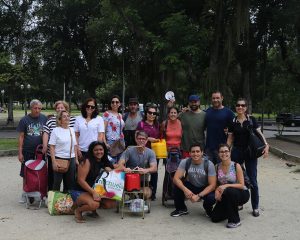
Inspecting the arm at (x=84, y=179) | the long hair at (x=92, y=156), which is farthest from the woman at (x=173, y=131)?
the arm at (x=84, y=179)

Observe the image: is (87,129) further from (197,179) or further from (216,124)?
(216,124)

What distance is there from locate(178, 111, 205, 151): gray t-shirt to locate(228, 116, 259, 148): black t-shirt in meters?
0.62

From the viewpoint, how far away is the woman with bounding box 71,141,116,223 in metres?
5.92

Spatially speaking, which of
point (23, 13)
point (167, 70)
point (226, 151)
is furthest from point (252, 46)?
point (226, 151)

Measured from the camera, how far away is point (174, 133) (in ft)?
22.8

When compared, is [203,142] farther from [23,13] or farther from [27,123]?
[23,13]

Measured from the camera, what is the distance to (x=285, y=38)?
23.3 meters

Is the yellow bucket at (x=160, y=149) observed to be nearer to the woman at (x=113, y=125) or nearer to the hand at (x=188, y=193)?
the woman at (x=113, y=125)

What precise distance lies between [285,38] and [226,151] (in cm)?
1901

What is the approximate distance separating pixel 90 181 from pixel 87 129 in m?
0.90

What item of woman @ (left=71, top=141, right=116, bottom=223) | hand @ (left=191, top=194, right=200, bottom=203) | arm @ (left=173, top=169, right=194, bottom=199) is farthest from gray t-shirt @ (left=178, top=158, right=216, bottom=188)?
woman @ (left=71, top=141, right=116, bottom=223)

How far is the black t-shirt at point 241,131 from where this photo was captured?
632 cm

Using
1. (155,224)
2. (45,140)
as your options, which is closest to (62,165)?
(45,140)

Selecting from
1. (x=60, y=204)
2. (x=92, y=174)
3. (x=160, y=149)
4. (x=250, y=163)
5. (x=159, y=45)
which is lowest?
(x=60, y=204)
